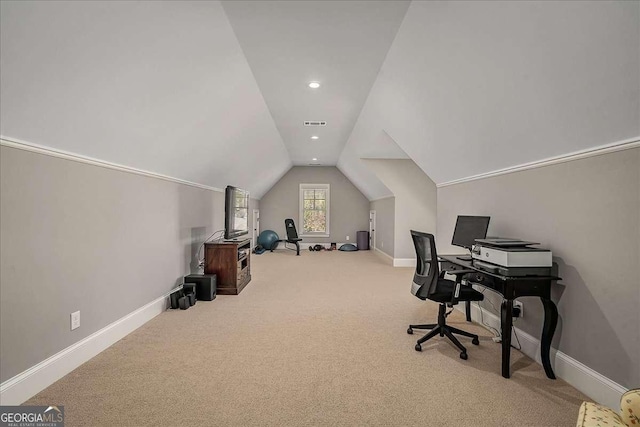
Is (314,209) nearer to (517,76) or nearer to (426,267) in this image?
(426,267)

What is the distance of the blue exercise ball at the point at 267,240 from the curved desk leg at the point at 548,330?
28.0 ft

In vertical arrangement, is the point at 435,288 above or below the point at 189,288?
Answer: above

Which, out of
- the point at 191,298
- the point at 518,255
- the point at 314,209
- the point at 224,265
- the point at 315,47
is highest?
the point at 315,47

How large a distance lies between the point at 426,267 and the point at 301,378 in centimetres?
148

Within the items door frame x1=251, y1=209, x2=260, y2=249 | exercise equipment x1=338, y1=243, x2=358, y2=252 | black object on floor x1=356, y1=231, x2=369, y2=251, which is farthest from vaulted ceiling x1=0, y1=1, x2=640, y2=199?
black object on floor x1=356, y1=231, x2=369, y2=251

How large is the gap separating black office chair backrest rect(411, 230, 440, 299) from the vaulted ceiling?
1.10 meters

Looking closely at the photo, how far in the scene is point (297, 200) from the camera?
11.0 m

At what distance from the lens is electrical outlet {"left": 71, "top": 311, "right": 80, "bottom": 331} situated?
2.51 meters

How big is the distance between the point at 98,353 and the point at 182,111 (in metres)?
2.33

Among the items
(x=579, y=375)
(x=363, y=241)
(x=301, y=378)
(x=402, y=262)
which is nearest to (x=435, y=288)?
(x=579, y=375)

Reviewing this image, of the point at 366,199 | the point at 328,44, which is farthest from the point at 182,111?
the point at 366,199

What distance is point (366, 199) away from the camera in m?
11.1

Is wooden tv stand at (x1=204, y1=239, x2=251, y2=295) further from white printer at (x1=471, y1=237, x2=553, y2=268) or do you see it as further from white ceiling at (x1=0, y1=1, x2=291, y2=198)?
white printer at (x1=471, y1=237, x2=553, y2=268)

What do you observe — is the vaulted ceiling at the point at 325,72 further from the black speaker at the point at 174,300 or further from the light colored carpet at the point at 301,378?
the light colored carpet at the point at 301,378
